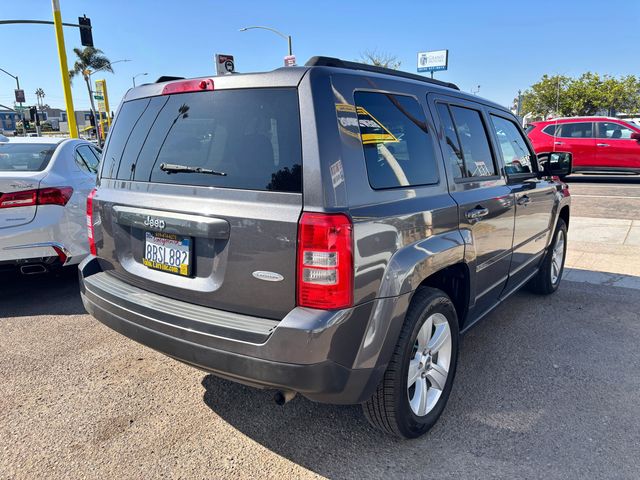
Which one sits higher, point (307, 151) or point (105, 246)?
point (307, 151)

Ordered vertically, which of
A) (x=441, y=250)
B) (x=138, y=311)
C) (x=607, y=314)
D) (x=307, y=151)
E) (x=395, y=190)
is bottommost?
(x=607, y=314)

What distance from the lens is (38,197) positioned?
4383 mm

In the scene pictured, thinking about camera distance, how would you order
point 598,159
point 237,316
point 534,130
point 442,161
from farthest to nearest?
1. point 534,130
2. point 598,159
3. point 442,161
4. point 237,316

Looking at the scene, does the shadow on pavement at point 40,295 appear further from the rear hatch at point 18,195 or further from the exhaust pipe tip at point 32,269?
Result: the rear hatch at point 18,195

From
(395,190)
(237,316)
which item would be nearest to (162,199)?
(237,316)

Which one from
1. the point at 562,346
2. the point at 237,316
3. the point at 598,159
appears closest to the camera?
the point at 237,316

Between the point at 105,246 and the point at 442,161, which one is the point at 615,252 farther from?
the point at 105,246

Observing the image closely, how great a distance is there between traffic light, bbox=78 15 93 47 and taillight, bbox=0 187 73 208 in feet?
49.5

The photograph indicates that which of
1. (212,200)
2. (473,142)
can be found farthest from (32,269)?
(473,142)

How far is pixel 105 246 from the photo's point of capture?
2838mm

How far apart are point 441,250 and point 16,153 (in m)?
4.81

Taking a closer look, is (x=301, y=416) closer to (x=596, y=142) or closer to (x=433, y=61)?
(x=596, y=142)

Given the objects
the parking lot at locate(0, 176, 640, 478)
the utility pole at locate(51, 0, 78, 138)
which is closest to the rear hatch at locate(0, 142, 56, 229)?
the parking lot at locate(0, 176, 640, 478)

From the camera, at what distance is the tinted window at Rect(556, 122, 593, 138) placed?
48.1 ft
